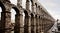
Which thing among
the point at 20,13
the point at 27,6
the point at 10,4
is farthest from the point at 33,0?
the point at 10,4

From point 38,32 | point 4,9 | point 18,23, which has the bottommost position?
point 38,32

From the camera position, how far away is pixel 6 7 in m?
14.4

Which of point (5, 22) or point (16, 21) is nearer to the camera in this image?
point (5, 22)

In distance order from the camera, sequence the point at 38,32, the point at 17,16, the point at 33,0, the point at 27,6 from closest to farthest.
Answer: the point at 17,16, the point at 27,6, the point at 33,0, the point at 38,32

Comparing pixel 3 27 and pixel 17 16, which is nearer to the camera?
pixel 3 27

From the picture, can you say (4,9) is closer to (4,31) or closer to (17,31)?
(4,31)

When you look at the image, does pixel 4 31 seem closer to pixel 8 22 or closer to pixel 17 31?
pixel 8 22

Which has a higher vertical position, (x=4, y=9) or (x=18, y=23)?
(x=4, y=9)

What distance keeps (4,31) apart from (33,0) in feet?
32.9

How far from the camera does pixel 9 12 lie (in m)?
14.7

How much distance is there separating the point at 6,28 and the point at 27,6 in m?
6.49

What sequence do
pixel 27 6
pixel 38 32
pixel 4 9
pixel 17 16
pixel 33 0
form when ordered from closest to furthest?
pixel 4 9 < pixel 17 16 < pixel 27 6 < pixel 33 0 < pixel 38 32

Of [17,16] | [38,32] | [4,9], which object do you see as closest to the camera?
[4,9]

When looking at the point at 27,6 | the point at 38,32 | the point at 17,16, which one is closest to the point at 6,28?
the point at 17,16
